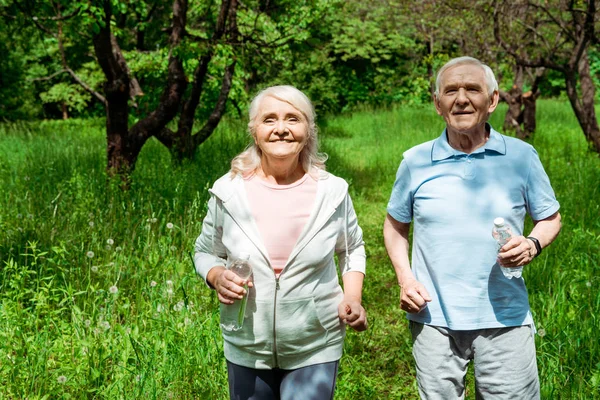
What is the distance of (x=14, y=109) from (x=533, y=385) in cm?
2370

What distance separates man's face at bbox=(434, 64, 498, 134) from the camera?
2275mm

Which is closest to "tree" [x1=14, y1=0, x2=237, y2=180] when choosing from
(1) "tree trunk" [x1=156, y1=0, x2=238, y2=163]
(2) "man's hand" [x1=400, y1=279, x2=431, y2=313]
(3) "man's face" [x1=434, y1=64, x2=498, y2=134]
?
(1) "tree trunk" [x1=156, y1=0, x2=238, y2=163]

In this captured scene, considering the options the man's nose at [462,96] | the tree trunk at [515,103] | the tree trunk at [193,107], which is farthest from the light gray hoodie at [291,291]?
the tree trunk at [515,103]

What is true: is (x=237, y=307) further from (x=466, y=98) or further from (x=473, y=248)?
(x=466, y=98)

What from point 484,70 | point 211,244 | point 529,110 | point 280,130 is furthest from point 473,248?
point 529,110

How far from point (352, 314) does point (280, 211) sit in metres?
0.44

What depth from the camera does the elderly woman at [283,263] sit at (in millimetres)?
2146

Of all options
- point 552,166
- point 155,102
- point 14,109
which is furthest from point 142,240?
point 14,109

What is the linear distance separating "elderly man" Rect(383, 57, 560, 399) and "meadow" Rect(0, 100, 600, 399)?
3.64ft

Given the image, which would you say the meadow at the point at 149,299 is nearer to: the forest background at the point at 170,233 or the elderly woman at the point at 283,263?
the forest background at the point at 170,233

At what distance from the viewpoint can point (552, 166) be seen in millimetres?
8547

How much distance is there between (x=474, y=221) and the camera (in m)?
2.25

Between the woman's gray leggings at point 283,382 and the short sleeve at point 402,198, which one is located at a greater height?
the short sleeve at point 402,198

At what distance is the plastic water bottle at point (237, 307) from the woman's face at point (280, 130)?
40cm
